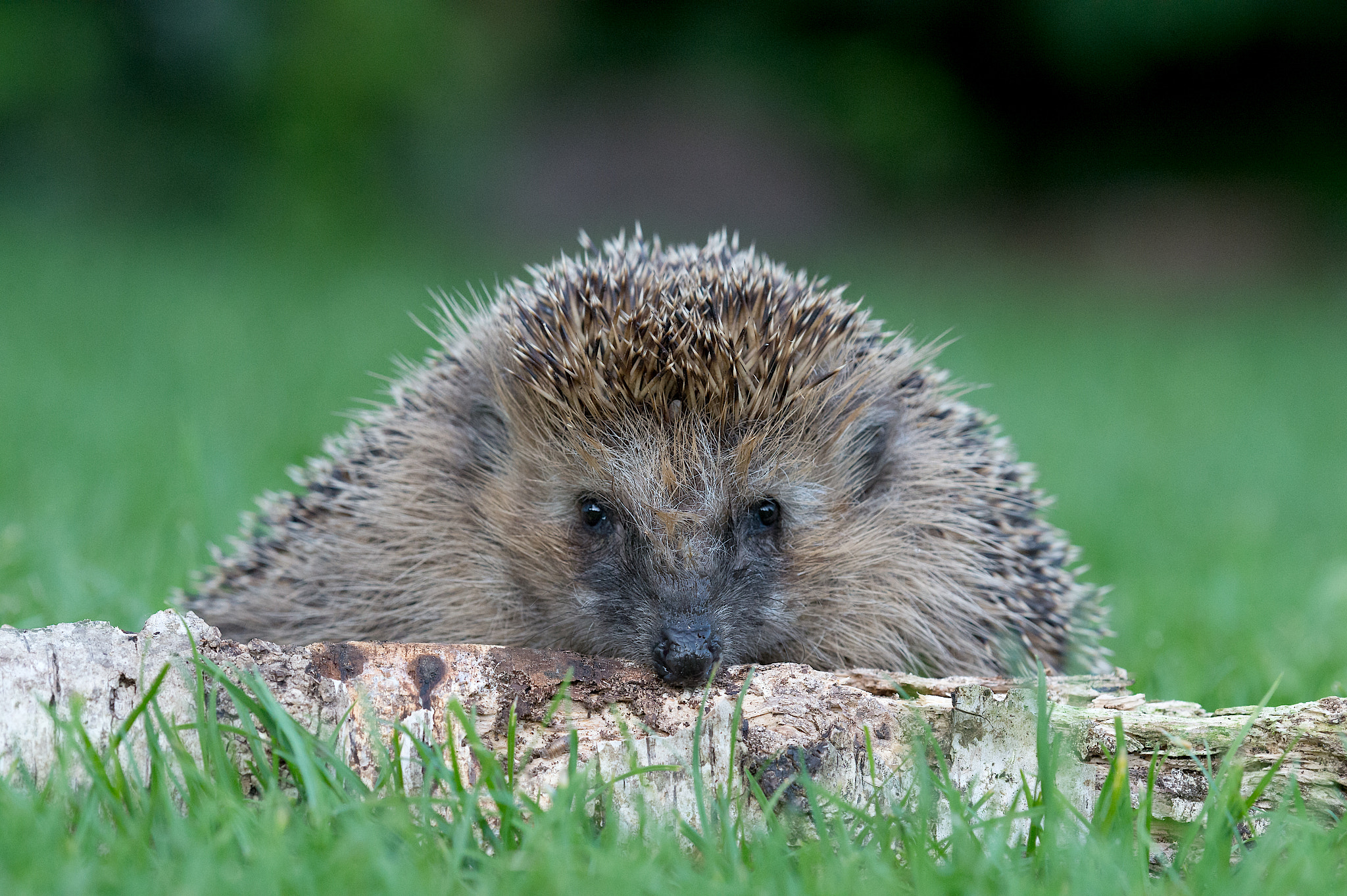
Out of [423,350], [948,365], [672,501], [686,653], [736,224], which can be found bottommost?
[686,653]

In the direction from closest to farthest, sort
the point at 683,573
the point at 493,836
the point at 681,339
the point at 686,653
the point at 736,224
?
the point at 493,836, the point at 686,653, the point at 683,573, the point at 681,339, the point at 736,224

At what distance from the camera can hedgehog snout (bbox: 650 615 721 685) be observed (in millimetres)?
1957

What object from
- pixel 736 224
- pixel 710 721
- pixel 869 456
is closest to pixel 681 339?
pixel 869 456

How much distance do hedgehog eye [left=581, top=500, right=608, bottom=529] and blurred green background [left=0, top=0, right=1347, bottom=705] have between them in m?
0.96

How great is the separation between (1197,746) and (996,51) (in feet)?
36.6

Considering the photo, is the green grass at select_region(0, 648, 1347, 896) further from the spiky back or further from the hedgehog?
the spiky back

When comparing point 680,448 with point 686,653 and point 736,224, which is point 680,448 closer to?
point 686,653

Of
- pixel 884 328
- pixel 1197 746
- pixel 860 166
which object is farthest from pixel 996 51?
pixel 1197 746

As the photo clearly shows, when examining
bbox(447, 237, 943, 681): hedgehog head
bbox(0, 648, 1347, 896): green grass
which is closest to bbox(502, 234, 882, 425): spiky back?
bbox(447, 237, 943, 681): hedgehog head

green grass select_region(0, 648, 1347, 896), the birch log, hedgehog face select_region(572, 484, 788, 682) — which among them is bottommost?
green grass select_region(0, 648, 1347, 896)

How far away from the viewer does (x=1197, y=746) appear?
1.80m

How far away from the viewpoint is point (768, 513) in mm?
2414

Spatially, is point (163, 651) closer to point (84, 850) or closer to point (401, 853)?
point (84, 850)

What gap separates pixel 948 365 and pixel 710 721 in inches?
219
